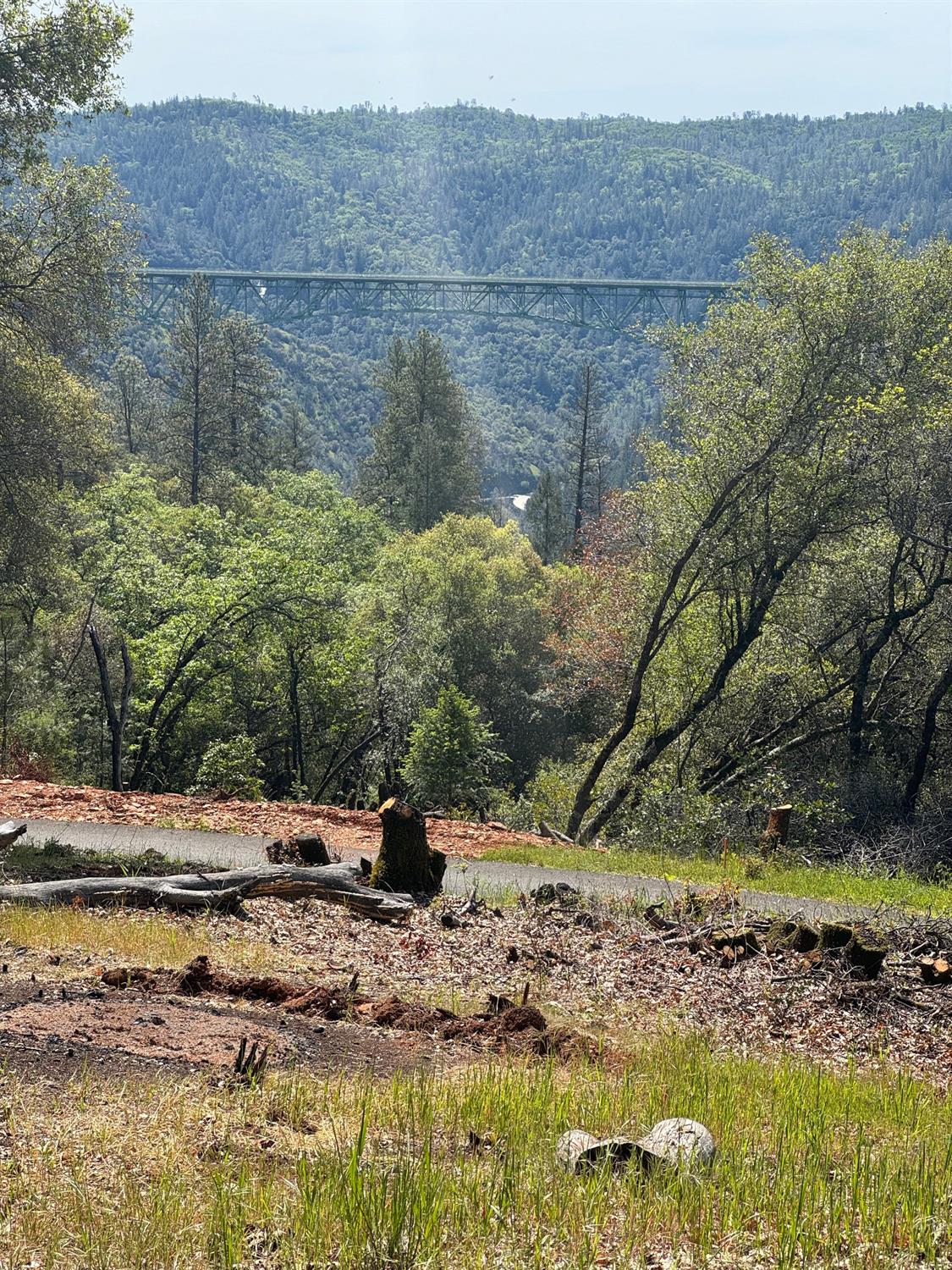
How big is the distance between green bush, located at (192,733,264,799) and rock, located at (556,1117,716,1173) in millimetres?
15909

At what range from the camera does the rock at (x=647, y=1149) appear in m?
4.19

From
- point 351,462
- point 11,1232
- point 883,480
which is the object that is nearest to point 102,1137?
point 11,1232

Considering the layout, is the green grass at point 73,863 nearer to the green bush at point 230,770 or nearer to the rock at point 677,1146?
the rock at point 677,1146

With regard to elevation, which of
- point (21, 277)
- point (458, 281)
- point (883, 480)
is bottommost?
point (883, 480)

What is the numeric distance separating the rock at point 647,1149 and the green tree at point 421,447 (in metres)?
51.0

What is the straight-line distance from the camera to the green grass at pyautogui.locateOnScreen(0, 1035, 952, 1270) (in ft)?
11.5

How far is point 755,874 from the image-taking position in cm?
1324

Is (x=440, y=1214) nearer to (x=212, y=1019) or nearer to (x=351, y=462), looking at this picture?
(x=212, y=1019)

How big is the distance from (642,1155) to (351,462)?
11134cm

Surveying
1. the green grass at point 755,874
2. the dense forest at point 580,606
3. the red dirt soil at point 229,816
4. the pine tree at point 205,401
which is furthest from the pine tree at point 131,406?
the green grass at point 755,874

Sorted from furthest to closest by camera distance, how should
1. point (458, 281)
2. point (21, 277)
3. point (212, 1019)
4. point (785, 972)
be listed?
1. point (458, 281)
2. point (21, 277)
3. point (785, 972)
4. point (212, 1019)

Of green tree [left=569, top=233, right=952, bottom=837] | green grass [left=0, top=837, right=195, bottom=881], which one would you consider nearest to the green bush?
green tree [left=569, top=233, right=952, bottom=837]

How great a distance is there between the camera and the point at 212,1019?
5953 millimetres

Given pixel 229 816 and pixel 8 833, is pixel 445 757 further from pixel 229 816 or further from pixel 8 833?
pixel 8 833
